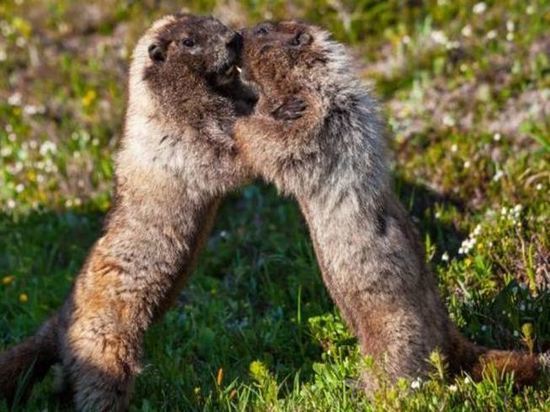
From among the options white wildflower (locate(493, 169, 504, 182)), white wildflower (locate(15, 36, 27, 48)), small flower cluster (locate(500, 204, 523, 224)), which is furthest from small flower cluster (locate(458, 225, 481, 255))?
white wildflower (locate(15, 36, 27, 48))

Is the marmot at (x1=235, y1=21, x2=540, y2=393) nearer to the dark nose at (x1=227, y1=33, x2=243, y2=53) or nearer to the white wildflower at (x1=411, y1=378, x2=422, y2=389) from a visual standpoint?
the white wildflower at (x1=411, y1=378, x2=422, y2=389)

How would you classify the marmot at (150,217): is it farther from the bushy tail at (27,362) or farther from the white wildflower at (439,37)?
the white wildflower at (439,37)

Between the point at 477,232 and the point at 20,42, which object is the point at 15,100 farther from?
the point at 477,232

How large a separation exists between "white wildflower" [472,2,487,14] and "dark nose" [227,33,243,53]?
13.2 ft

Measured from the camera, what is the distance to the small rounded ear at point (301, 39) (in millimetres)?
6734

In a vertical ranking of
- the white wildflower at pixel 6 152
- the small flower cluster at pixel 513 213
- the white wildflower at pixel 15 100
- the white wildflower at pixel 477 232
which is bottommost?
the white wildflower at pixel 6 152

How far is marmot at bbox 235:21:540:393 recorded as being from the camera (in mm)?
6070

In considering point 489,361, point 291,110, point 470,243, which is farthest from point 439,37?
point 489,361

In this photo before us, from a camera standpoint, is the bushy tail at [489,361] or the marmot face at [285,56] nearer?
the bushy tail at [489,361]

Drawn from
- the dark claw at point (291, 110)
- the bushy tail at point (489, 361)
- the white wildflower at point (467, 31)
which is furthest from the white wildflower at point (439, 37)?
the bushy tail at point (489, 361)

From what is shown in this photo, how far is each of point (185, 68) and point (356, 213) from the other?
1.81m

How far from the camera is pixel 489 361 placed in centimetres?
616

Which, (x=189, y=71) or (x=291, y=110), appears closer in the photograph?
(x=291, y=110)

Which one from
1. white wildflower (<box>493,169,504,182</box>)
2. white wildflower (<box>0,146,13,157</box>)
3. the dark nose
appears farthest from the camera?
white wildflower (<box>0,146,13,157</box>)
